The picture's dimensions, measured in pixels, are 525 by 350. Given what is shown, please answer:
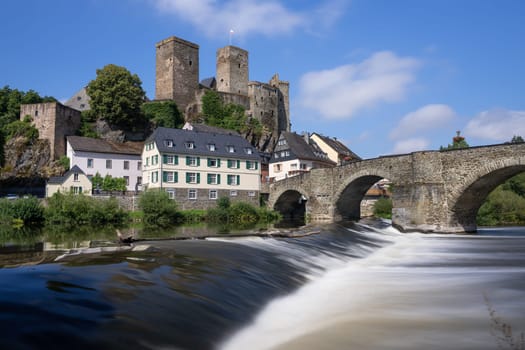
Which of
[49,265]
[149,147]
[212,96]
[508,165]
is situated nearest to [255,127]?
[212,96]

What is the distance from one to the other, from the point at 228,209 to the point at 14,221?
51.8 feet

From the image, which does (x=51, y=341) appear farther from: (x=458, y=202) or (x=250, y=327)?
(x=458, y=202)

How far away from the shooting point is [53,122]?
149 feet

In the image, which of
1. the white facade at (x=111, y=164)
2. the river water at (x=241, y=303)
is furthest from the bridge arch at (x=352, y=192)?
the white facade at (x=111, y=164)

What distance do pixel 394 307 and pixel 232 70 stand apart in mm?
62556

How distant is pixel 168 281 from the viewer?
6898mm

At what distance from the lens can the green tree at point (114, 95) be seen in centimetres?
4928

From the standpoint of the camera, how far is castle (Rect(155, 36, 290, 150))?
201 feet

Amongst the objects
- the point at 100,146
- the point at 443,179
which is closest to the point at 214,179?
the point at 100,146

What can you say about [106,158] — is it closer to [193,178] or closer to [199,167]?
[193,178]

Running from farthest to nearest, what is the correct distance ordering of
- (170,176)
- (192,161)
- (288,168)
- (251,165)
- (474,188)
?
(288,168) → (251,165) → (192,161) → (170,176) → (474,188)

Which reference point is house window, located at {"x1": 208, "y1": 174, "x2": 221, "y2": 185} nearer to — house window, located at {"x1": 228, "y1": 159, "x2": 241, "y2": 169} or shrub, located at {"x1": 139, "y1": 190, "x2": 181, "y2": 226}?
house window, located at {"x1": 228, "y1": 159, "x2": 241, "y2": 169}

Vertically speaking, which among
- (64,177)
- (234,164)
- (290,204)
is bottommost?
(290,204)

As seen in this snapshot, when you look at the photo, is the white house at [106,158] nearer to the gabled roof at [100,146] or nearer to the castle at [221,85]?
the gabled roof at [100,146]
